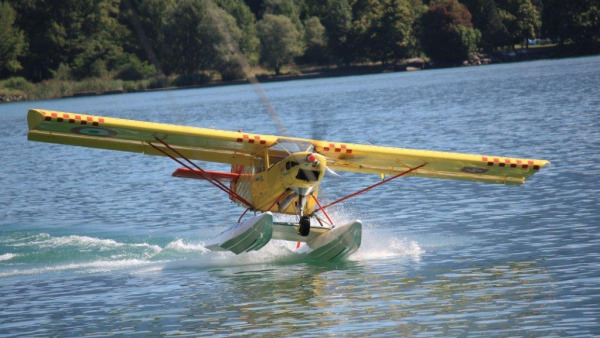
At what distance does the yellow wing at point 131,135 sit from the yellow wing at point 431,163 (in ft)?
4.21

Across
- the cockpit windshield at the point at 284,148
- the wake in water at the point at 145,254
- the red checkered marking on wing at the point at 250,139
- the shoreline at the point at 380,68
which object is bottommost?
the shoreline at the point at 380,68

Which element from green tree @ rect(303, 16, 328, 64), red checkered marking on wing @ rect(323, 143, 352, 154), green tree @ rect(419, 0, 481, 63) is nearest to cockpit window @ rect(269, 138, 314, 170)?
red checkered marking on wing @ rect(323, 143, 352, 154)

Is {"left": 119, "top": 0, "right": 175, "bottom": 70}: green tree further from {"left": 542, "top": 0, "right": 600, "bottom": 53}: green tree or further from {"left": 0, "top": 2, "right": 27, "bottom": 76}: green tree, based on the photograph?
{"left": 542, "top": 0, "right": 600, "bottom": 53}: green tree

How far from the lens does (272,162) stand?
49.9 ft

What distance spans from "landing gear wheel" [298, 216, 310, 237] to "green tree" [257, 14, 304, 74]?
3226 inches

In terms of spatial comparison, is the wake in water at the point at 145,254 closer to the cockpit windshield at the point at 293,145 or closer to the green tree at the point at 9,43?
the cockpit windshield at the point at 293,145

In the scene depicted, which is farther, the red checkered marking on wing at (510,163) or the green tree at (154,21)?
the green tree at (154,21)

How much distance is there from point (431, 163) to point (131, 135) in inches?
191

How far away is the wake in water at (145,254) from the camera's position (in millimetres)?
15820

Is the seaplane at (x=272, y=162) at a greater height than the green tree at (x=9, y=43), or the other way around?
the green tree at (x=9, y=43)

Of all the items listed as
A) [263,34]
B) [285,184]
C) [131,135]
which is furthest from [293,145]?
[263,34]

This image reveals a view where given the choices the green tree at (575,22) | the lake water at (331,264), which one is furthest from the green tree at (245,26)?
the lake water at (331,264)

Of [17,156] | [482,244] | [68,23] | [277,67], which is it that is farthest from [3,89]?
[482,244]

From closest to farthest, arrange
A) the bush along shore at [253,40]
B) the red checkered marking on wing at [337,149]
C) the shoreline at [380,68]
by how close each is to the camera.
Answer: the red checkered marking on wing at [337,149] < the bush along shore at [253,40] < the shoreline at [380,68]
